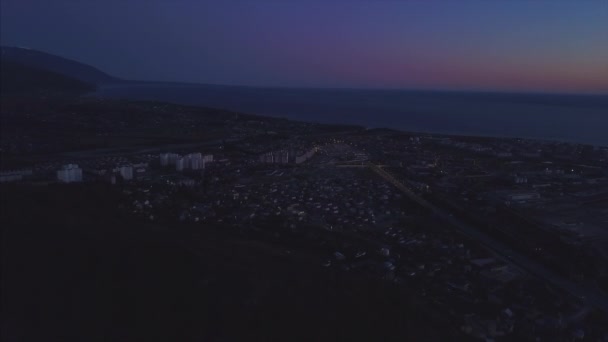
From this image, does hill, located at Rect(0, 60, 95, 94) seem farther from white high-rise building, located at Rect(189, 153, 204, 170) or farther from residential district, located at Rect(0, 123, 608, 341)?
white high-rise building, located at Rect(189, 153, 204, 170)

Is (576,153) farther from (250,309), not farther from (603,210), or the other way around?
(250,309)

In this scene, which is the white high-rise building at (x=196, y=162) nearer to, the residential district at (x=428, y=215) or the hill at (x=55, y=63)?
the residential district at (x=428, y=215)

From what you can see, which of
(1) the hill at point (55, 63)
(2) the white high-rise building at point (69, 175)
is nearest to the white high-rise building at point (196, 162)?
(2) the white high-rise building at point (69, 175)

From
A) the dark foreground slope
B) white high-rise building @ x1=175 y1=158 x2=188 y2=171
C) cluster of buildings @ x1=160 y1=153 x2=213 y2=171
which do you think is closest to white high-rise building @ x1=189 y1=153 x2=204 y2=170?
→ cluster of buildings @ x1=160 y1=153 x2=213 y2=171

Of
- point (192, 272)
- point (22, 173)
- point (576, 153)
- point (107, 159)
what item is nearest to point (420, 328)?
point (192, 272)

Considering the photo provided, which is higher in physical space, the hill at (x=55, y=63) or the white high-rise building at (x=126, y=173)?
the hill at (x=55, y=63)

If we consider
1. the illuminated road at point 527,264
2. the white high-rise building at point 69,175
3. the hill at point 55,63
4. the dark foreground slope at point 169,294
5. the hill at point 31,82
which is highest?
the hill at point 55,63
